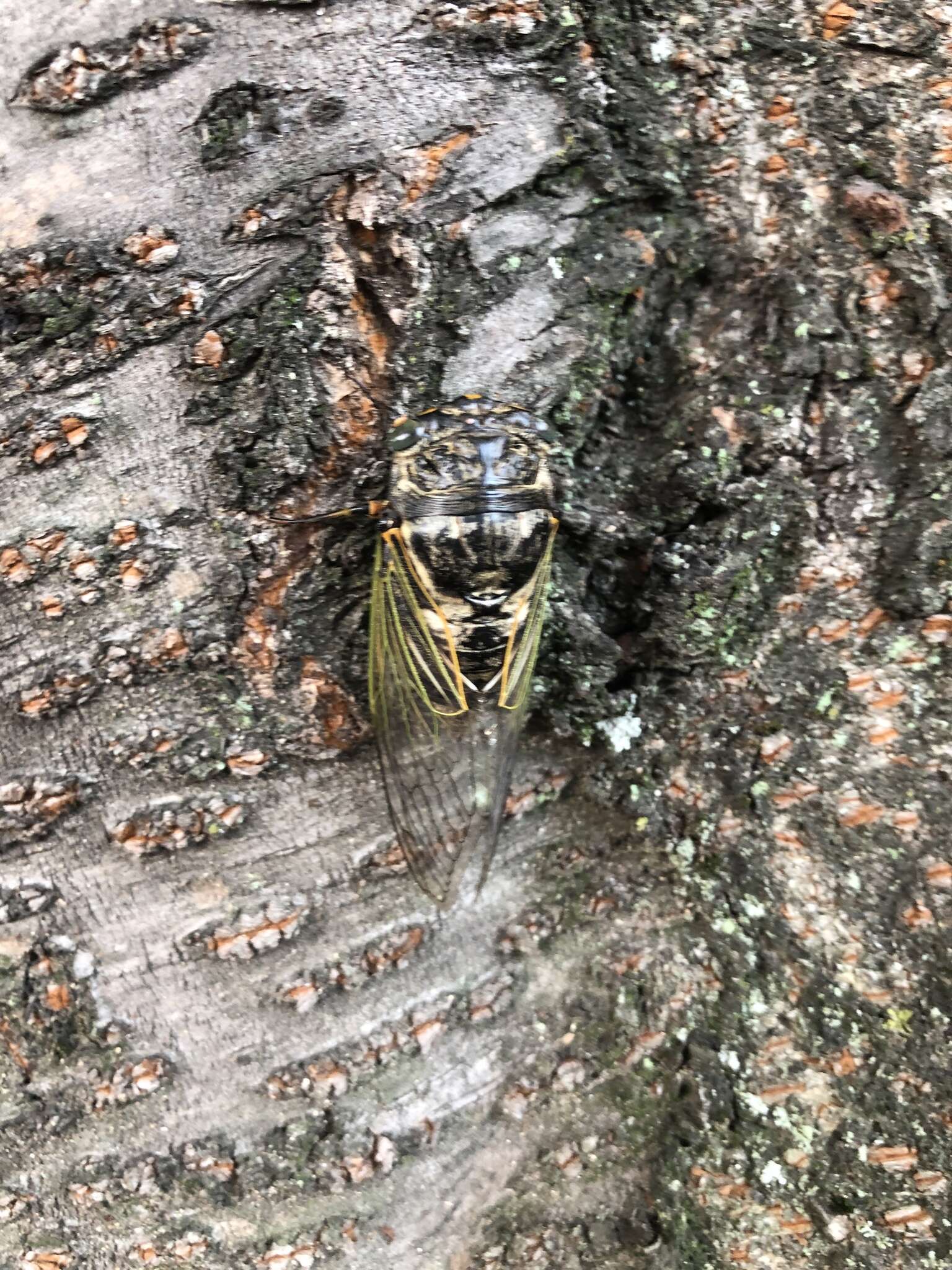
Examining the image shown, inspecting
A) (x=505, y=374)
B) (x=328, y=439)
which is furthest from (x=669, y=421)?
(x=328, y=439)

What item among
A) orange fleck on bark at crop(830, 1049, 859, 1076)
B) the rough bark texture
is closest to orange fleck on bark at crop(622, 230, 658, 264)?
the rough bark texture

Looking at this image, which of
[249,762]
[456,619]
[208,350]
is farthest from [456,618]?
[208,350]

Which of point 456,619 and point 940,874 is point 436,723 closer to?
point 456,619

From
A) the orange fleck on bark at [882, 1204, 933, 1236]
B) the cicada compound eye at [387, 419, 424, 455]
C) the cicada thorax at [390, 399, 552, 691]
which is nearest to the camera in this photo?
the orange fleck on bark at [882, 1204, 933, 1236]

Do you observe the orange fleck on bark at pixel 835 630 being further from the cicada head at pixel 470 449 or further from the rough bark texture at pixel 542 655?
the cicada head at pixel 470 449

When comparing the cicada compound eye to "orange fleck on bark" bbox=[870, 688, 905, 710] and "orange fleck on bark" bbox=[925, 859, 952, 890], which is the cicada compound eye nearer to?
"orange fleck on bark" bbox=[870, 688, 905, 710]
